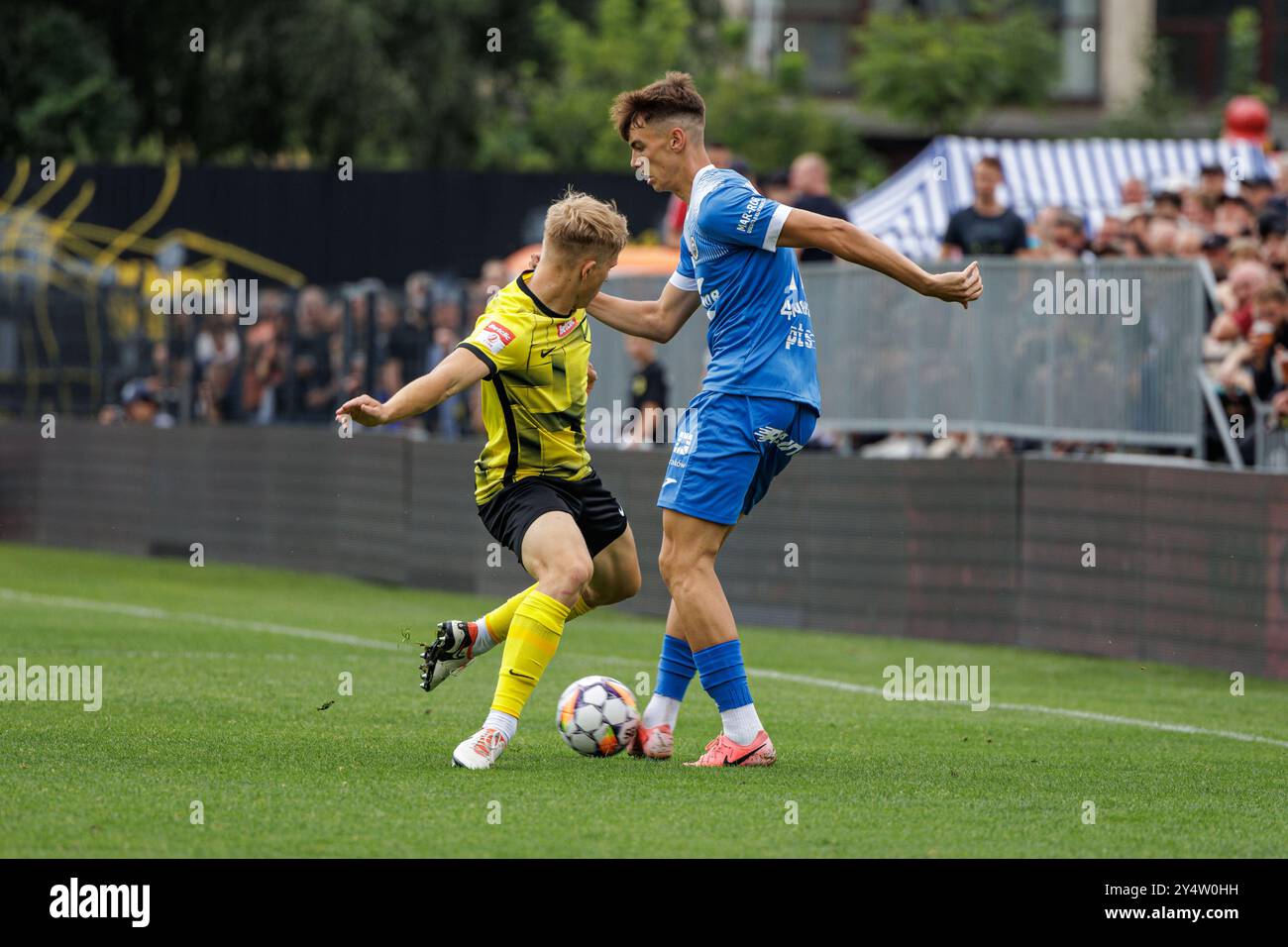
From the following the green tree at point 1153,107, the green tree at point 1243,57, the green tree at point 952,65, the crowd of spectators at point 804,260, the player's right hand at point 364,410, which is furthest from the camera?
the green tree at point 1243,57

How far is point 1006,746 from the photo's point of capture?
8969 mm

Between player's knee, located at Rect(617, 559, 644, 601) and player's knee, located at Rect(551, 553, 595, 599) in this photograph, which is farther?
player's knee, located at Rect(617, 559, 644, 601)

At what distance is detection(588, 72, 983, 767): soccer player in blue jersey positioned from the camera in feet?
26.0

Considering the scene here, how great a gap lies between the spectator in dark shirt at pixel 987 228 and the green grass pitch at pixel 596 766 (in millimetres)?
3181

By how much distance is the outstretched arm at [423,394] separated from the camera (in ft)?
24.0

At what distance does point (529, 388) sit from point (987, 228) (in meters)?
7.89

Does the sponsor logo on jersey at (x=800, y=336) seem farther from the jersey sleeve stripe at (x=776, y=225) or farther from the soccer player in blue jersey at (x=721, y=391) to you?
the jersey sleeve stripe at (x=776, y=225)

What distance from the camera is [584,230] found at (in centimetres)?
796

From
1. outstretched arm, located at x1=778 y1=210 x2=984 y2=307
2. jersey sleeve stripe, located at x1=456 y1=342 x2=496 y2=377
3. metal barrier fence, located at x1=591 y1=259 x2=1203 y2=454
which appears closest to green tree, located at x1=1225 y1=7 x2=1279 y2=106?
metal barrier fence, located at x1=591 y1=259 x2=1203 y2=454

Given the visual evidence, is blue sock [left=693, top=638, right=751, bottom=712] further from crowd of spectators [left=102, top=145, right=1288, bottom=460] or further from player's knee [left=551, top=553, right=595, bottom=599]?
crowd of spectators [left=102, top=145, right=1288, bottom=460]

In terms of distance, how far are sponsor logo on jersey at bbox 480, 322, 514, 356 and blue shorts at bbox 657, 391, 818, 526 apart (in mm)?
723

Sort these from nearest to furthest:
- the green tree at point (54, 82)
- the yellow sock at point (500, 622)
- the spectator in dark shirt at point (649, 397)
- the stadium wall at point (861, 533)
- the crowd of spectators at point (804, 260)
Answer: the yellow sock at point (500, 622)
the stadium wall at point (861, 533)
the crowd of spectators at point (804, 260)
the spectator in dark shirt at point (649, 397)
the green tree at point (54, 82)

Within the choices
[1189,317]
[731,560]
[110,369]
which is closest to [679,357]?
[731,560]

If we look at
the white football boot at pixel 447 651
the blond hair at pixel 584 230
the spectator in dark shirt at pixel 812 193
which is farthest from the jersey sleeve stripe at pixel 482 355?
the spectator in dark shirt at pixel 812 193
